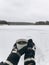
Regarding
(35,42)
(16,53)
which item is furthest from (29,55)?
(35,42)

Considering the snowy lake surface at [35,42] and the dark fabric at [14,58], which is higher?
the dark fabric at [14,58]

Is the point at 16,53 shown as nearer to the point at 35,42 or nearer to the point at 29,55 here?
the point at 29,55

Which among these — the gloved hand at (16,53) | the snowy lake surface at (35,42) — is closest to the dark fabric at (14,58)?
the gloved hand at (16,53)

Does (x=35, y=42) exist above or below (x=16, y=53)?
below

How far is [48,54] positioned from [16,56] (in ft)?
2.07

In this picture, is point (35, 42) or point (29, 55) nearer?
point (29, 55)

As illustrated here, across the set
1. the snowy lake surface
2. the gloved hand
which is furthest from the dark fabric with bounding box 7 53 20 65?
the snowy lake surface

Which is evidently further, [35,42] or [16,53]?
[35,42]

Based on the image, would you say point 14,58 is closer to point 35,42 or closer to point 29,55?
point 29,55

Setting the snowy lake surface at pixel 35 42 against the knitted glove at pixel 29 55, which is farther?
the snowy lake surface at pixel 35 42

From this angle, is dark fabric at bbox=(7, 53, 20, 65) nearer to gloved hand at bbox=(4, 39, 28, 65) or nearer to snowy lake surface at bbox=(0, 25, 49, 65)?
gloved hand at bbox=(4, 39, 28, 65)

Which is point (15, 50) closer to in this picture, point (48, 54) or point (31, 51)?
point (31, 51)

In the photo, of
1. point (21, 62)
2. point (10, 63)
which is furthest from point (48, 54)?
point (10, 63)

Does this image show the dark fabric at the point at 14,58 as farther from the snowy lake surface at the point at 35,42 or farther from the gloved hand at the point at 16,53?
the snowy lake surface at the point at 35,42
